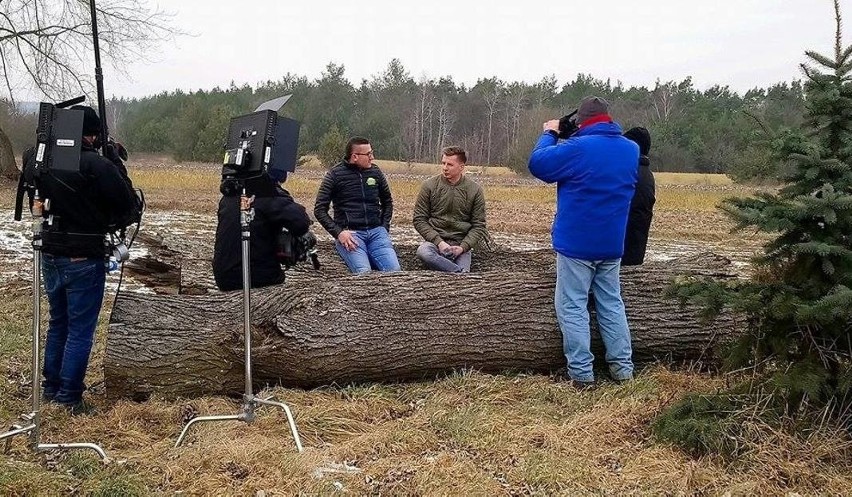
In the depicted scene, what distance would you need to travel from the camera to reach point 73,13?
70.0 feet

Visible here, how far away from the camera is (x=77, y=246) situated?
4.09 meters

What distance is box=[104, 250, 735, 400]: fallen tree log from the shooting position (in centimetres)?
440

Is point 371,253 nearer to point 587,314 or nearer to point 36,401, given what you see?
point 587,314

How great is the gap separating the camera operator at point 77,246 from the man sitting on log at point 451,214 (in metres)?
2.79

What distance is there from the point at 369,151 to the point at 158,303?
2.44 meters

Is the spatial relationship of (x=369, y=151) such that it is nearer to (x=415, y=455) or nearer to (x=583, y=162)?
(x=583, y=162)

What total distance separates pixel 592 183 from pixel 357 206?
2.50 meters

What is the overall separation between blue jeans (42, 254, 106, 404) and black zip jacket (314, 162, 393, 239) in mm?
2298

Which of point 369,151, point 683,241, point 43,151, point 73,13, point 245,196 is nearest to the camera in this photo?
point 43,151

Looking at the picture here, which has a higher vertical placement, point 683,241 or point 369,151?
point 369,151

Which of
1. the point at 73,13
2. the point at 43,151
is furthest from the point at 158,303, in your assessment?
the point at 73,13

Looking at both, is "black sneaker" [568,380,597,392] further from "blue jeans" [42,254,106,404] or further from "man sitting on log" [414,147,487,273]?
"blue jeans" [42,254,106,404]

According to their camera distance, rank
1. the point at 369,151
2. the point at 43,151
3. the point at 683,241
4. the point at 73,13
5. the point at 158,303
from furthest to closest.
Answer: the point at 73,13 < the point at 683,241 < the point at 369,151 < the point at 158,303 < the point at 43,151

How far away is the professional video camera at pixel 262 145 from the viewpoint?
381cm
